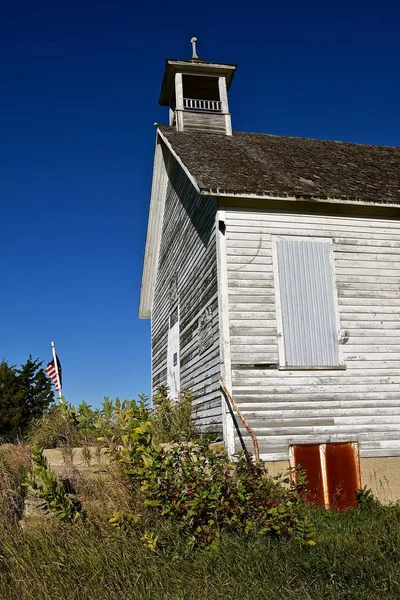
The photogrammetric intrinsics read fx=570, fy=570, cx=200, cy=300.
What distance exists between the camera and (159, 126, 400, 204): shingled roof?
32.0ft

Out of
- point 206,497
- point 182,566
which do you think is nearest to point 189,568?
point 182,566

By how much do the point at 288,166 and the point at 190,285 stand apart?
3.14 meters

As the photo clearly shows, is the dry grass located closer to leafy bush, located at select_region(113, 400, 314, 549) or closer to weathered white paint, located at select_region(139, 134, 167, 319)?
leafy bush, located at select_region(113, 400, 314, 549)

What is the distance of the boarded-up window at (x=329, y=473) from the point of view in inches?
352

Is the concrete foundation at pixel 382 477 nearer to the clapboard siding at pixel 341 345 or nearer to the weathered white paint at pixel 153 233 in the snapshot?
the clapboard siding at pixel 341 345

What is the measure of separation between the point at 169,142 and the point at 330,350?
6.24 metres

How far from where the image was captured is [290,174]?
10.8 m

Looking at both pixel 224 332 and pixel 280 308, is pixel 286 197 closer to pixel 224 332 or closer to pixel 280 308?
pixel 280 308

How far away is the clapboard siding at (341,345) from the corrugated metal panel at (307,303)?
18 centimetres

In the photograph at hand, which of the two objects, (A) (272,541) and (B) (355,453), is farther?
(B) (355,453)

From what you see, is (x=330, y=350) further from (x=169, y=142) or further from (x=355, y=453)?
(x=169, y=142)

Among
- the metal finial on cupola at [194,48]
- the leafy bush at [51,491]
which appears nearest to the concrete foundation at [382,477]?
the leafy bush at [51,491]

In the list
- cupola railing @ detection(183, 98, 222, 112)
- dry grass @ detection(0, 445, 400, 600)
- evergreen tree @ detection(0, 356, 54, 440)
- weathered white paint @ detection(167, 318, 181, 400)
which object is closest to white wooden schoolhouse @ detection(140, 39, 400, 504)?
weathered white paint @ detection(167, 318, 181, 400)

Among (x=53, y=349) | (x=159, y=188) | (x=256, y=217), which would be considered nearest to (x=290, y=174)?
(x=256, y=217)
